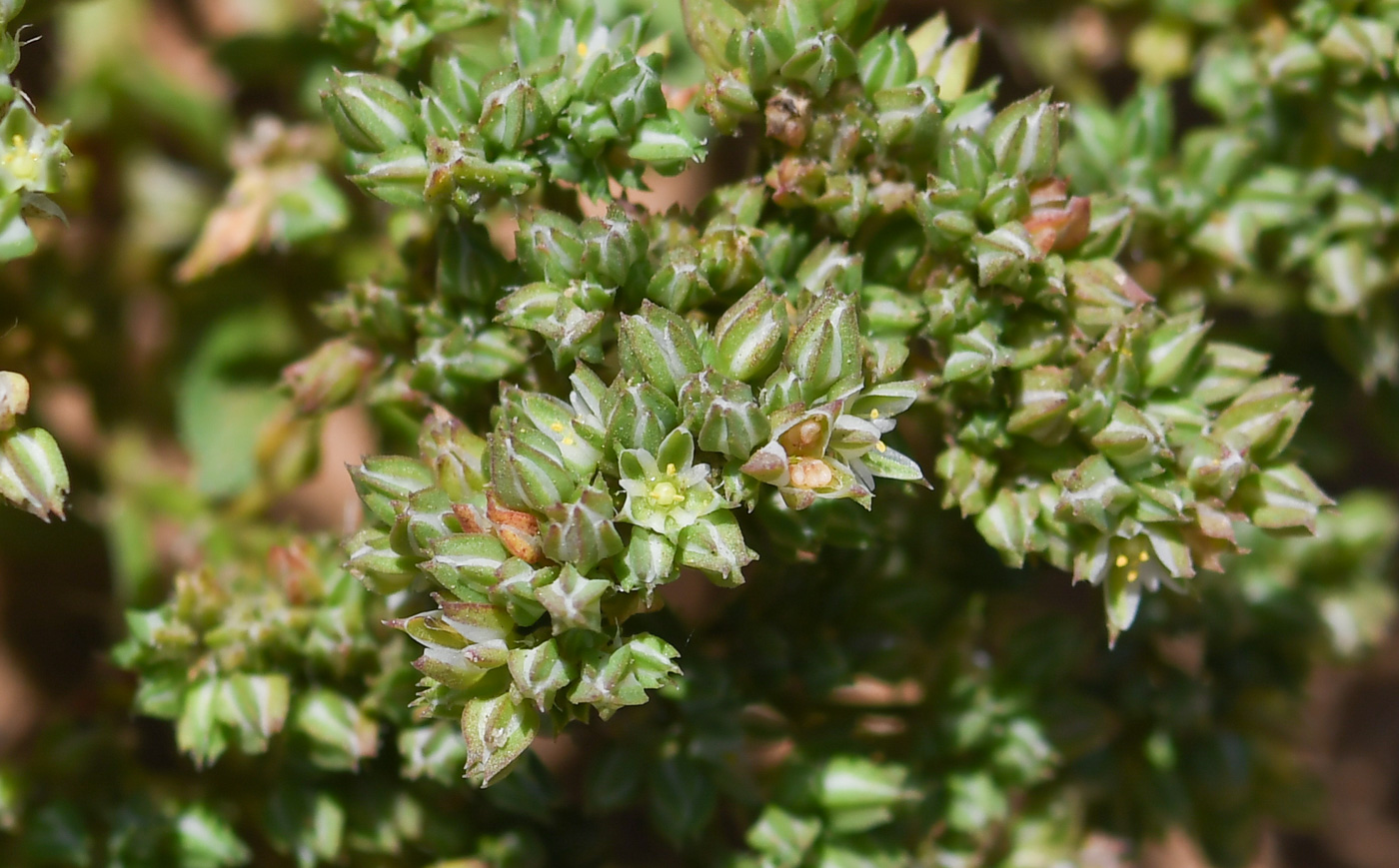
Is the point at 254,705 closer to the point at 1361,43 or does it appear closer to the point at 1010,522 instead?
the point at 1010,522

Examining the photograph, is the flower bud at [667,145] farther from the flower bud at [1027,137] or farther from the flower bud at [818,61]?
the flower bud at [1027,137]

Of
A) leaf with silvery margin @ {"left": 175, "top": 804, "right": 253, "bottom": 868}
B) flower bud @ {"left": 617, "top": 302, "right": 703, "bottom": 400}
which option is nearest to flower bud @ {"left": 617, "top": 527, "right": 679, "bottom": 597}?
flower bud @ {"left": 617, "top": 302, "right": 703, "bottom": 400}

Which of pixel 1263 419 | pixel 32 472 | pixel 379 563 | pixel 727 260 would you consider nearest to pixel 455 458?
pixel 379 563

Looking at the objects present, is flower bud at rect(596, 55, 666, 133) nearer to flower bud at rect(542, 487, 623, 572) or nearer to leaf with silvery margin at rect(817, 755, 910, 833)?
flower bud at rect(542, 487, 623, 572)

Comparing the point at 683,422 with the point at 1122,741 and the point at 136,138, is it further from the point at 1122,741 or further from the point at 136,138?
the point at 136,138

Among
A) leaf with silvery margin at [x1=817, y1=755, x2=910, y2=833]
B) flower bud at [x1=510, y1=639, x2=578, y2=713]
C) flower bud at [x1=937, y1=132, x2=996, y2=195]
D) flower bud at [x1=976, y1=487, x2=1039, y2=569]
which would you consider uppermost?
flower bud at [x1=937, y1=132, x2=996, y2=195]

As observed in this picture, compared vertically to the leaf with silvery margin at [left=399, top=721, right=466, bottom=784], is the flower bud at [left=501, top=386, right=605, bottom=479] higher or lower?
higher

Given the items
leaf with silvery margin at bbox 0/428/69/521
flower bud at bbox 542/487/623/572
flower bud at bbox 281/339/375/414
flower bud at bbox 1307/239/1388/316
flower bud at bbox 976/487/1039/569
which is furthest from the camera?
flower bud at bbox 1307/239/1388/316

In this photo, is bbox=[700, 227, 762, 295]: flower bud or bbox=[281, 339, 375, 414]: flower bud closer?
bbox=[700, 227, 762, 295]: flower bud
